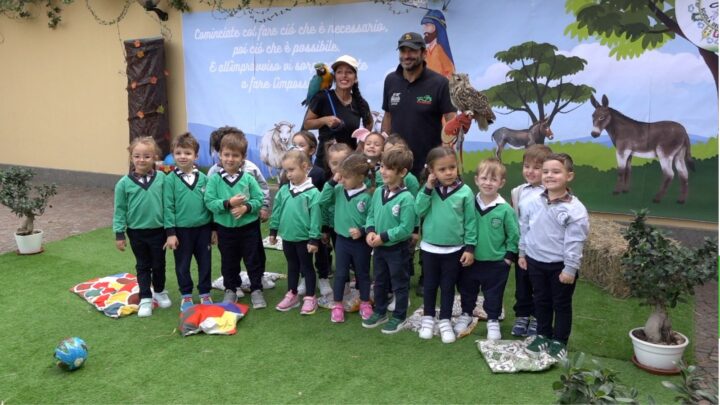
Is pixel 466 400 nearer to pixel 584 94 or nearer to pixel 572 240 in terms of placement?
pixel 572 240

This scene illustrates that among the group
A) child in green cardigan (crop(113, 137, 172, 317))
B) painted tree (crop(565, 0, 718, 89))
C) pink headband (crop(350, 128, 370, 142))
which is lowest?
child in green cardigan (crop(113, 137, 172, 317))

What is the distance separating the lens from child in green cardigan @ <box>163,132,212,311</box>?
4.29m

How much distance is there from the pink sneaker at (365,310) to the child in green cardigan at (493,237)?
32.5 inches

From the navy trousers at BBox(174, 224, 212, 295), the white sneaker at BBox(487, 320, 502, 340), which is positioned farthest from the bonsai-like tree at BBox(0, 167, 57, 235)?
the white sneaker at BBox(487, 320, 502, 340)

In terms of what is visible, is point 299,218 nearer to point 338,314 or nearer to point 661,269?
point 338,314

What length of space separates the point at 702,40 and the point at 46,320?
5919 millimetres

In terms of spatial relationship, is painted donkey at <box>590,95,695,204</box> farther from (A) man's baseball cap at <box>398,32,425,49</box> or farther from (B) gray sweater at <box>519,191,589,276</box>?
(B) gray sweater at <box>519,191,589,276</box>

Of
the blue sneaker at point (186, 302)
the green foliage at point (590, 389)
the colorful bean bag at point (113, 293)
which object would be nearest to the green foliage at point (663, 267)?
the green foliage at point (590, 389)

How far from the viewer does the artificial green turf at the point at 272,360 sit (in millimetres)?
3205

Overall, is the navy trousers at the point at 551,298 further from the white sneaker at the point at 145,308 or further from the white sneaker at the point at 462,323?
the white sneaker at the point at 145,308

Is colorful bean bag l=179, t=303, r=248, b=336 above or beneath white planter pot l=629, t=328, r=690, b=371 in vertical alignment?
beneath

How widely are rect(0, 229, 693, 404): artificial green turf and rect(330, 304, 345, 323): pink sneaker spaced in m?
0.05

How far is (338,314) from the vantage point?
13.9ft

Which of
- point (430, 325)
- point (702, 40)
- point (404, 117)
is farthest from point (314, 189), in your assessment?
point (702, 40)
